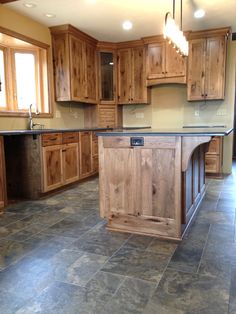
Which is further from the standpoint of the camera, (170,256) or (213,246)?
(213,246)

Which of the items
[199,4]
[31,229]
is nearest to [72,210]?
[31,229]

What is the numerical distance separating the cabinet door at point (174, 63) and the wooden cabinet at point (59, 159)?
7.19 feet

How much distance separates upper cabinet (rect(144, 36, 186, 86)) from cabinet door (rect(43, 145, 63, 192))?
249cm

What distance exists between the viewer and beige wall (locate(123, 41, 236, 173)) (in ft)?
16.4

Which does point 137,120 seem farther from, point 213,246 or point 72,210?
point 213,246

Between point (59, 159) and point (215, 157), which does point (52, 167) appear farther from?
point (215, 157)

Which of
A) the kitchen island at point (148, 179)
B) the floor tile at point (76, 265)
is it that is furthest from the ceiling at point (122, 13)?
the floor tile at point (76, 265)

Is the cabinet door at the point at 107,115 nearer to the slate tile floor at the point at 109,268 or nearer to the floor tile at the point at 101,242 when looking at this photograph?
the slate tile floor at the point at 109,268

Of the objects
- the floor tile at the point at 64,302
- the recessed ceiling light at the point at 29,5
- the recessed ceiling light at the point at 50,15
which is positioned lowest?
the floor tile at the point at 64,302

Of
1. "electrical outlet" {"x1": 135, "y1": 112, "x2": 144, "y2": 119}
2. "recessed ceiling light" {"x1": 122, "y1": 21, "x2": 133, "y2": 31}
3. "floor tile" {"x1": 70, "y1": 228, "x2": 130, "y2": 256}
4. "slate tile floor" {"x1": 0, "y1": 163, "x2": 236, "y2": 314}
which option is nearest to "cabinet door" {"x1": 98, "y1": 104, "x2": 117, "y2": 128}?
"electrical outlet" {"x1": 135, "y1": 112, "x2": 144, "y2": 119}

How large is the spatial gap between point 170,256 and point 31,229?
134 centimetres

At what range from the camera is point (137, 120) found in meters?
5.91

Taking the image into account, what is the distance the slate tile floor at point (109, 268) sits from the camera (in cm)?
147

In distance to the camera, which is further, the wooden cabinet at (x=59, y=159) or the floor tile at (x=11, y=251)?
the wooden cabinet at (x=59, y=159)
